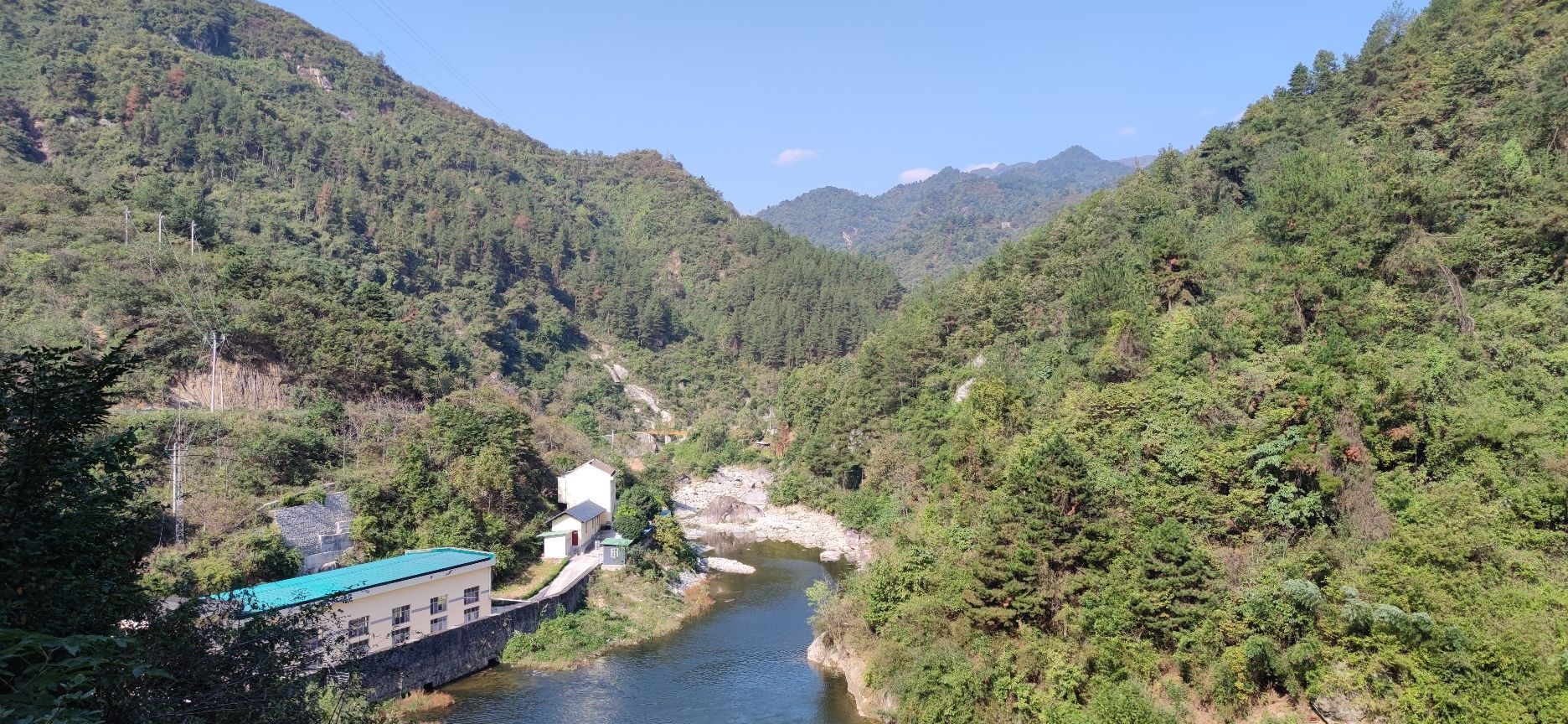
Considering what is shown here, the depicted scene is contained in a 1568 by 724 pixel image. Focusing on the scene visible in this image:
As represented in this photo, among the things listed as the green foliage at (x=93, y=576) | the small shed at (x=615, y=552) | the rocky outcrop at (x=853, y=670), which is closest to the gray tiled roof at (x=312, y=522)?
the small shed at (x=615, y=552)

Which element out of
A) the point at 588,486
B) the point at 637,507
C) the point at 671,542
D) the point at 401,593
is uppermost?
the point at 588,486

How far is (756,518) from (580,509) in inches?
647

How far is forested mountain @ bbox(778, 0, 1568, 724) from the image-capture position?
1420 cm

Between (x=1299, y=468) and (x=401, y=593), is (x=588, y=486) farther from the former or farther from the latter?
(x=1299, y=468)

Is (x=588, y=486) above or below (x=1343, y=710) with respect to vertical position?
above

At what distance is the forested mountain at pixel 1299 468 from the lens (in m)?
14.2

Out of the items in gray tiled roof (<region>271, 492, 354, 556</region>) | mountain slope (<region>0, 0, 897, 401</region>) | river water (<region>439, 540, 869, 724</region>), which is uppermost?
mountain slope (<region>0, 0, 897, 401</region>)

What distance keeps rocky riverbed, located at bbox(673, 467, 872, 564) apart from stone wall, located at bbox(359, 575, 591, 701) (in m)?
15.4

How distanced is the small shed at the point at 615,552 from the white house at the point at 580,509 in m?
1.51

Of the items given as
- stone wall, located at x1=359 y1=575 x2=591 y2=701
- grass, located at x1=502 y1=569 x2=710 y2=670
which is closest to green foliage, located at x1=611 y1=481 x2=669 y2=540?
grass, located at x1=502 y1=569 x2=710 y2=670

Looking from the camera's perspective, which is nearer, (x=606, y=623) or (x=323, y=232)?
(x=606, y=623)

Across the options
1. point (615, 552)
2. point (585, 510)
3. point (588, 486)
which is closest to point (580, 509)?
point (585, 510)

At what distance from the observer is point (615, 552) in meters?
31.4

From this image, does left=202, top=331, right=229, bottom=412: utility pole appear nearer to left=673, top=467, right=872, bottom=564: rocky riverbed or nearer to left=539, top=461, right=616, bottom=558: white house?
left=539, top=461, right=616, bottom=558: white house
